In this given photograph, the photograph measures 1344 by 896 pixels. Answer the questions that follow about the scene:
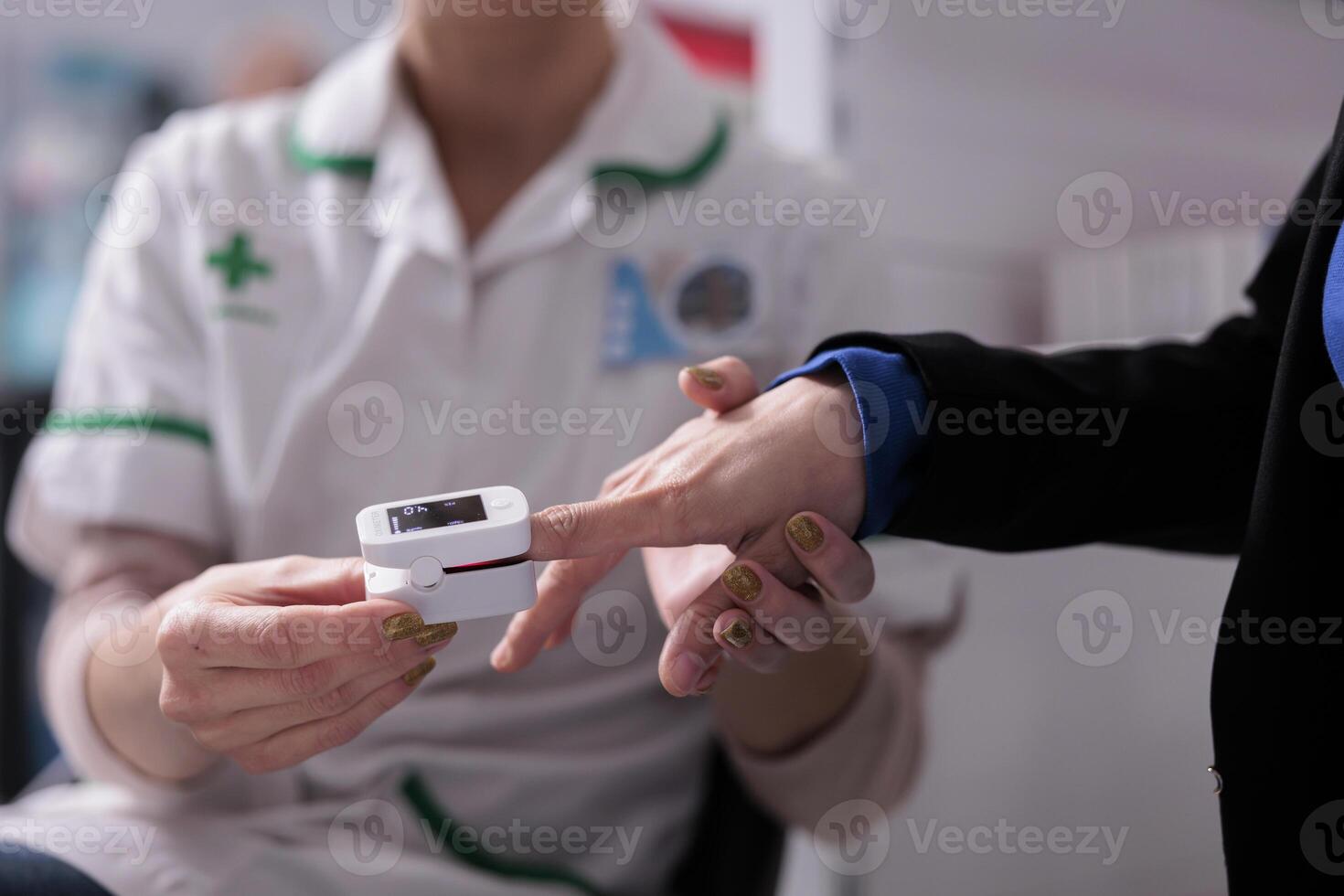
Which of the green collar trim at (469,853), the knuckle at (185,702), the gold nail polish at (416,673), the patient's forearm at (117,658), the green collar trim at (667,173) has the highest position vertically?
the green collar trim at (667,173)

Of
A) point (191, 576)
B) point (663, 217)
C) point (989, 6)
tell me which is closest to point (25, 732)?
point (191, 576)

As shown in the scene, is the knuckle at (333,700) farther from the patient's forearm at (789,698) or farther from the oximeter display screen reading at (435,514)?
the patient's forearm at (789,698)

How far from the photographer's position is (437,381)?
2.45ft

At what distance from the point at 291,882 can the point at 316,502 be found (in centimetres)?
25

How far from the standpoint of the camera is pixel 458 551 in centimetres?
46

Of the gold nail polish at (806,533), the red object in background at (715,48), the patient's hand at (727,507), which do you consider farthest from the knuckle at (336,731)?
the red object in background at (715,48)

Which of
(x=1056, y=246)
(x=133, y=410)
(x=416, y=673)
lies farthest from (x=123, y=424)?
(x=1056, y=246)

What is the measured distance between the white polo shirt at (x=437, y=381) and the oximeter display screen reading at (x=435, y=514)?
0.77 ft

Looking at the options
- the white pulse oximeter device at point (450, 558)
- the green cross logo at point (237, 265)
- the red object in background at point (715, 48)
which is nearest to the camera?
the white pulse oximeter device at point (450, 558)

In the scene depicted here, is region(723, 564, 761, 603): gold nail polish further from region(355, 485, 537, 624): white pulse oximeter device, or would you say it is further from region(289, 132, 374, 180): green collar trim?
region(289, 132, 374, 180): green collar trim

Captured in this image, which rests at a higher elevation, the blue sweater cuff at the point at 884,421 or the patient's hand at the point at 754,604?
the blue sweater cuff at the point at 884,421

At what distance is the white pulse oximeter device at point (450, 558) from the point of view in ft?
1.50

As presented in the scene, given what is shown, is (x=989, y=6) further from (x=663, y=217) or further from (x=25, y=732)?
(x=25, y=732)

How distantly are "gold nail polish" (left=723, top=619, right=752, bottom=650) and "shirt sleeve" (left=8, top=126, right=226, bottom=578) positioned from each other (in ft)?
1.42
